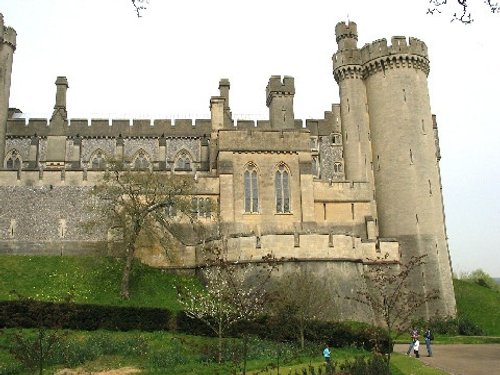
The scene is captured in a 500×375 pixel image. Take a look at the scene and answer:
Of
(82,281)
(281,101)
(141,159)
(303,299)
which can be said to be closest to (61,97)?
(141,159)

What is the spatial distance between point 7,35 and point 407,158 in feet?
103

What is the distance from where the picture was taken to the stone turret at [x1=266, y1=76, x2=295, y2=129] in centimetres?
4709

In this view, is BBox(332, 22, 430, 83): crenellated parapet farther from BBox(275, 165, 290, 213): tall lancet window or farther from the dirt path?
the dirt path

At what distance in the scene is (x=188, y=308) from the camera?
Answer: 2545 cm

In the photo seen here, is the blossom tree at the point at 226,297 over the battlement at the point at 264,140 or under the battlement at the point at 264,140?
under

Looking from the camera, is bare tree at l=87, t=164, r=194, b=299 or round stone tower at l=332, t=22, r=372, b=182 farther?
round stone tower at l=332, t=22, r=372, b=182

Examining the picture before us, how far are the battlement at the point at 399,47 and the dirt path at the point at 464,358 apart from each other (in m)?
22.4

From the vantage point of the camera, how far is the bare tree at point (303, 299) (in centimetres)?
2461

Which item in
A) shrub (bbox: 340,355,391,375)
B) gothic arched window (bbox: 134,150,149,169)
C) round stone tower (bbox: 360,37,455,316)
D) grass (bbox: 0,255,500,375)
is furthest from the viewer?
gothic arched window (bbox: 134,150,149,169)

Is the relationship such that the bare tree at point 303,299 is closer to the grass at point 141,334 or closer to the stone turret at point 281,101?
the grass at point 141,334

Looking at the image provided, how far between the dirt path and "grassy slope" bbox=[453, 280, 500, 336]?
8.57 meters

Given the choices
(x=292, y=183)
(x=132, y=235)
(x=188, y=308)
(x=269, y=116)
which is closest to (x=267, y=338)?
(x=188, y=308)

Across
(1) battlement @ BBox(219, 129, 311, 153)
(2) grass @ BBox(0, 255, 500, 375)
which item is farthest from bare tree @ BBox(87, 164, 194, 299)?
(1) battlement @ BBox(219, 129, 311, 153)

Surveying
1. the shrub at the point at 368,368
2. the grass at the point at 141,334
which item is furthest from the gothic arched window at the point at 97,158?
the shrub at the point at 368,368
